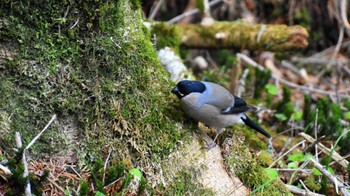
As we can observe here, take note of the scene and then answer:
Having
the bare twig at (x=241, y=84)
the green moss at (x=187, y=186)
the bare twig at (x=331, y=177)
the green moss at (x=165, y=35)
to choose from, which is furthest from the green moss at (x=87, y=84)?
the bare twig at (x=241, y=84)

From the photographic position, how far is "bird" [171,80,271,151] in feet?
14.1

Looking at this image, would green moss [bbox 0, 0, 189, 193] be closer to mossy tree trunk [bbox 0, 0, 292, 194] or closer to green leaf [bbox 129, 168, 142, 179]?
mossy tree trunk [bbox 0, 0, 292, 194]

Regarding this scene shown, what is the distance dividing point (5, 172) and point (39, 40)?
1.00 metres

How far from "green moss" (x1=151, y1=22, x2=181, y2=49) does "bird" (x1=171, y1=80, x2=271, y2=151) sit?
1.82 metres

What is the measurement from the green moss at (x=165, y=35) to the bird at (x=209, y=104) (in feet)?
5.97

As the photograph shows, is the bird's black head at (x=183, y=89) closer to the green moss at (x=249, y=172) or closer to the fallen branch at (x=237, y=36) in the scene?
the green moss at (x=249, y=172)

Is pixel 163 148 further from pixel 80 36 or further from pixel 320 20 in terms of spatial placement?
pixel 320 20

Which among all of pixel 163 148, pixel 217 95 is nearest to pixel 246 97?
pixel 217 95

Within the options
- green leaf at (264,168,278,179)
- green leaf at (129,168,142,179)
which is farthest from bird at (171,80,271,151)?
green leaf at (129,168,142,179)

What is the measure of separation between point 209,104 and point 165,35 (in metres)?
2.24

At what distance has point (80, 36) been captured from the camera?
382 cm

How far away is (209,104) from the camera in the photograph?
4.59 metres

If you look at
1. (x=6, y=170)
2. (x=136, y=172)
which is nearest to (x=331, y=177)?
(x=136, y=172)

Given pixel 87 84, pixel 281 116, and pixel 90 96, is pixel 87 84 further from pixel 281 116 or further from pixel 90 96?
pixel 281 116
